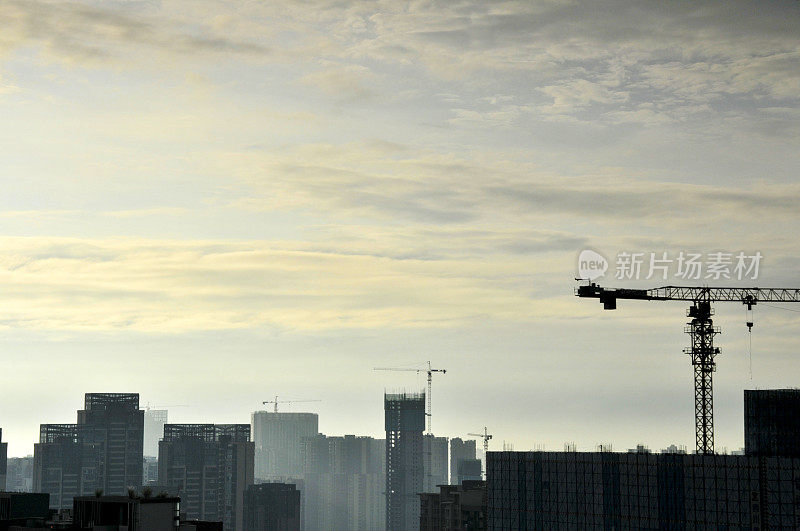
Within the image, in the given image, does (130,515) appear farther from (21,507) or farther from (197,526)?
(21,507)

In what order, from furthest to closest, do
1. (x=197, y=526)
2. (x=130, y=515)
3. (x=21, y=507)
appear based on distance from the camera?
1. (x=21, y=507)
2. (x=197, y=526)
3. (x=130, y=515)

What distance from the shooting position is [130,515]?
121312mm

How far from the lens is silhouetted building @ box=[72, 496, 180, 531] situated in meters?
121

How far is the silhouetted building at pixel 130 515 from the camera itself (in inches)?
4769

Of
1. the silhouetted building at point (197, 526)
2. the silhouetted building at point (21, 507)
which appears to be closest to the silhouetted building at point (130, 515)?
the silhouetted building at point (197, 526)

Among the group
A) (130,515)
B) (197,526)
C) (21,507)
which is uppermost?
(130,515)

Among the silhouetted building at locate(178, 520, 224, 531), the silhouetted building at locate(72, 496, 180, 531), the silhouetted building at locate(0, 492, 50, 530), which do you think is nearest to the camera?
the silhouetted building at locate(72, 496, 180, 531)

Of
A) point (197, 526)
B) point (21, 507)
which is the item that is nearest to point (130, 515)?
point (197, 526)

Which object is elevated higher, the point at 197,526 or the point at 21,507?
the point at 21,507

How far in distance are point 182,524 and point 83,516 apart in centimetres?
1041

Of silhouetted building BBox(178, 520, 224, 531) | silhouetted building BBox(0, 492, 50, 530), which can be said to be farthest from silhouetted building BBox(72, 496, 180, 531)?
silhouetted building BBox(0, 492, 50, 530)

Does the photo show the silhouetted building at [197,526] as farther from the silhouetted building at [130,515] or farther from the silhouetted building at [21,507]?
the silhouetted building at [21,507]

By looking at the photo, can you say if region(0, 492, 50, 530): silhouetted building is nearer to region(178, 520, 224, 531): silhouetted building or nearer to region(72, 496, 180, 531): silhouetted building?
region(178, 520, 224, 531): silhouetted building

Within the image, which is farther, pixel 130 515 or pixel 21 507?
pixel 21 507
